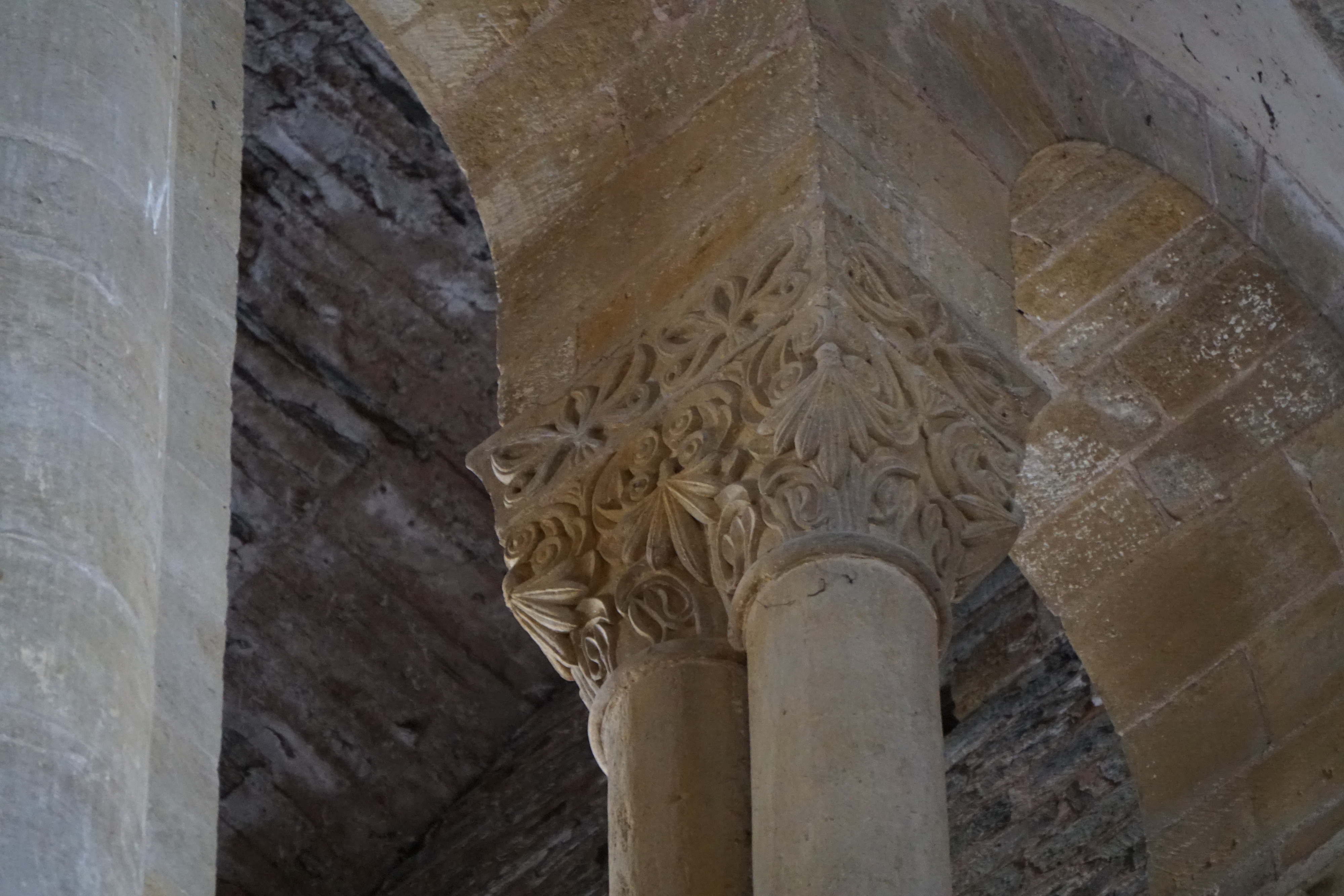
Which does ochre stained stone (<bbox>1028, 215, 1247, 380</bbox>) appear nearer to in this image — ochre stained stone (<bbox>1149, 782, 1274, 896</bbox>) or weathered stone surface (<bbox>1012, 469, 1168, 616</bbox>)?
weathered stone surface (<bbox>1012, 469, 1168, 616</bbox>)

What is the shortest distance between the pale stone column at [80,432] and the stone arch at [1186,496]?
2.75m

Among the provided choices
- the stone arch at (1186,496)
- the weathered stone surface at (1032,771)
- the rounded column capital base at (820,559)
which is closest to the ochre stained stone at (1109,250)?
the stone arch at (1186,496)

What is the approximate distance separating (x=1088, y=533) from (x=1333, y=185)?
90 centimetres

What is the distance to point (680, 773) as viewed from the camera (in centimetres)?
418

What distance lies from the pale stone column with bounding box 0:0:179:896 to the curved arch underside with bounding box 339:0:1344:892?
1.61 m

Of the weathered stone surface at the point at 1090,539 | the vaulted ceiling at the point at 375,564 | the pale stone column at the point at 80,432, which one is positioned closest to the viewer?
the pale stone column at the point at 80,432

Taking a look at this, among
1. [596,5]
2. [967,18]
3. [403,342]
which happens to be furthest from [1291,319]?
[403,342]

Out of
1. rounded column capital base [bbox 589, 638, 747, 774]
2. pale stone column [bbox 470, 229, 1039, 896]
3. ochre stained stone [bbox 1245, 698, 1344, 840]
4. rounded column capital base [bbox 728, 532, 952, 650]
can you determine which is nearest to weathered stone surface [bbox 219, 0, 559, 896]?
ochre stained stone [bbox 1245, 698, 1344, 840]

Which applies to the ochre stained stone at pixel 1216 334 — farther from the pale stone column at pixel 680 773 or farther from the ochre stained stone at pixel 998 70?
the pale stone column at pixel 680 773

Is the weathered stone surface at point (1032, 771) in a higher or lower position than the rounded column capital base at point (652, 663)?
lower

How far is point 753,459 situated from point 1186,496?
1694 millimetres

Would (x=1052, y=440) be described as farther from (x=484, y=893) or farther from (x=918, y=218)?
(x=484, y=893)

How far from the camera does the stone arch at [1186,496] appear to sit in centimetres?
543

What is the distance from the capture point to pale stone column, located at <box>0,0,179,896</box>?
2.42 metres
